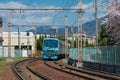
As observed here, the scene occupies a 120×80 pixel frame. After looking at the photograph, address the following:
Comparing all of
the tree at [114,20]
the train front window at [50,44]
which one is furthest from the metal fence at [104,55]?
the train front window at [50,44]

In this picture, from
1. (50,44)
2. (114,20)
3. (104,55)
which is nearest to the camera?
(114,20)

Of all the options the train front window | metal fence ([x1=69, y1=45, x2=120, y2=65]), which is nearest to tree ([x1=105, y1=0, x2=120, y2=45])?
metal fence ([x1=69, y1=45, x2=120, y2=65])

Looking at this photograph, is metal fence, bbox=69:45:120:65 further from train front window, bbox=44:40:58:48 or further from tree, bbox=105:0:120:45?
train front window, bbox=44:40:58:48

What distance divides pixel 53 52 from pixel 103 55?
26585 millimetres

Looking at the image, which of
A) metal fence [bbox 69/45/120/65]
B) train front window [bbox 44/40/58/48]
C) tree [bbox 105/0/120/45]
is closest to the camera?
metal fence [bbox 69/45/120/65]

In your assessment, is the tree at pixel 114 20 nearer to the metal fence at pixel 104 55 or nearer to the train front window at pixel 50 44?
the metal fence at pixel 104 55

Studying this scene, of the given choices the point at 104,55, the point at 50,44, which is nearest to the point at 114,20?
the point at 104,55

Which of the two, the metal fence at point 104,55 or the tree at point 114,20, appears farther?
the tree at point 114,20

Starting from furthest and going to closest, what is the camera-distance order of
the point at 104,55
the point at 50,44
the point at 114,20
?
the point at 50,44 < the point at 104,55 < the point at 114,20

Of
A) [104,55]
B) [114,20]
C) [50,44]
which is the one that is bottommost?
[104,55]

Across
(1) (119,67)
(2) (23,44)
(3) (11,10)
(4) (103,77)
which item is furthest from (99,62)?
(2) (23,44)

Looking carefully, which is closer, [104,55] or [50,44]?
[104,55]

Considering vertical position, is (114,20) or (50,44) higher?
(114,20)

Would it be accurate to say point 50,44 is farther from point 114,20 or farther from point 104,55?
point 114,20
